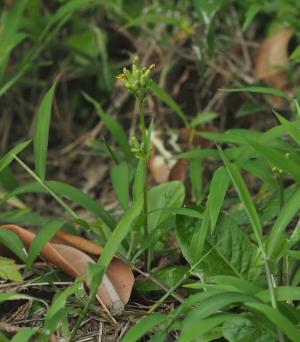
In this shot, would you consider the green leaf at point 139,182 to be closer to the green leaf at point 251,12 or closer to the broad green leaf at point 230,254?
the broad green leaf at point 230,254

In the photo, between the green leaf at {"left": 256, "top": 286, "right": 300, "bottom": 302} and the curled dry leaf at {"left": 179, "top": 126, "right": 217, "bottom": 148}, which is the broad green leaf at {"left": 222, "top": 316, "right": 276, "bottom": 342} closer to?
the green leaf at {"left": 256, "top": 286, "right": 300, "bottom": 302}

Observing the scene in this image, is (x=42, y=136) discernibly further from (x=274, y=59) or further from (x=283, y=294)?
(x=274, y=59)

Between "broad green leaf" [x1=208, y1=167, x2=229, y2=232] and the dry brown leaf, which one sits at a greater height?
"broad green leaf" [x1=208, y1=167, x2=229, y2=232]

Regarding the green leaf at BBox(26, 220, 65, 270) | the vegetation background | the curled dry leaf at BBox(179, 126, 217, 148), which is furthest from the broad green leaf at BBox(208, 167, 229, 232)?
the curled dry leaf at BBox(179, 126, 217, 148)

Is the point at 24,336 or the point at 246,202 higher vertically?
the point at 246,202

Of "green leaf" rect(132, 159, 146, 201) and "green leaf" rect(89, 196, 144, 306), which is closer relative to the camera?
"green leaf" rect(89, 196, 144, 306)

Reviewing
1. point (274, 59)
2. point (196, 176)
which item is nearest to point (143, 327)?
point (196, 176)
